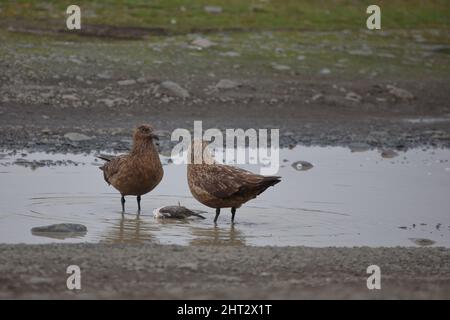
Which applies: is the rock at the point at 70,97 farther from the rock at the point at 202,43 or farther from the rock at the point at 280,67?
the rock at the point at 280,67

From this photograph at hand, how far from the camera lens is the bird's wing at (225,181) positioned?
11.1 meters

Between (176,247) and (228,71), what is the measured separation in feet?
43.0

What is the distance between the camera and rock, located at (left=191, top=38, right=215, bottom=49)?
76.1ft

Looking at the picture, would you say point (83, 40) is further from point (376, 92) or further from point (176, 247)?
point (176, 247)

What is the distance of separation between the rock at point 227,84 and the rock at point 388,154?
472 cm

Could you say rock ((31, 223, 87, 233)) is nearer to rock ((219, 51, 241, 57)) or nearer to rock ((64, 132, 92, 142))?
rock ((64, 132, 92, 142))

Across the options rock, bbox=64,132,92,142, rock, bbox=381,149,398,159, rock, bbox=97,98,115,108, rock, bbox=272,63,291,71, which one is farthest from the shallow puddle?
rock, bbox=272,63,291,71

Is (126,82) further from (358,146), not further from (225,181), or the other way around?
(225,181)

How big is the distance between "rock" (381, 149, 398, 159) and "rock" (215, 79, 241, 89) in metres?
4.72

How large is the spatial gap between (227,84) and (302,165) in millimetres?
5897

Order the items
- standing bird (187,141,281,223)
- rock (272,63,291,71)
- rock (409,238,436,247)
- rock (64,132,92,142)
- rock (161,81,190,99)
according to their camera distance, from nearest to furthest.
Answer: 1. rock (409,238,436,247)
2. standing bird (187,141,281,223)
3. rock (64,132,92,142)
4. rock (161,81,190,99)
5. rock (272,63,291,71)

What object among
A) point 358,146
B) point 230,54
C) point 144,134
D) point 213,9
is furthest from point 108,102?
point 213,9

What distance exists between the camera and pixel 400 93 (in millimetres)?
22000
